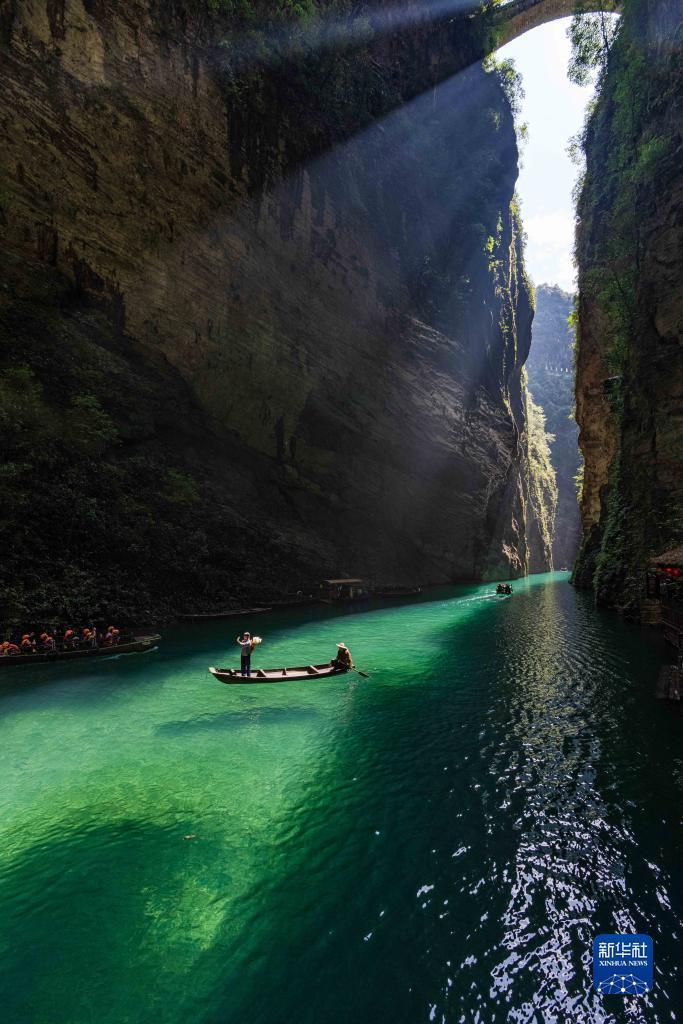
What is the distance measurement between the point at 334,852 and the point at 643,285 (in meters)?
31.3

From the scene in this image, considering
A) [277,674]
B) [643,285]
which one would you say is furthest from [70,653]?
[643,285]

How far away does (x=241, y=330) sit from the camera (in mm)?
29469

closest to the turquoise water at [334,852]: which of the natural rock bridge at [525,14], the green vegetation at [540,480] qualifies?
the natural rock bridge at [525,14]

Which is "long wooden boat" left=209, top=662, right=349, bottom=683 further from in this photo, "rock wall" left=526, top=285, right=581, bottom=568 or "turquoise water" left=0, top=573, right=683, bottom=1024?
"rock wall" left=526, top=285, right=581, bottom=568

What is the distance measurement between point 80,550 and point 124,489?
13.7ft

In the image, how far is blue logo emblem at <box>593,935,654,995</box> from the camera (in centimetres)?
502

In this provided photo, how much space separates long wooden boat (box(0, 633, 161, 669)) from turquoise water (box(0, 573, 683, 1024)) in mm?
2824

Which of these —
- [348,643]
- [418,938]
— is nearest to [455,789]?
[418,938]

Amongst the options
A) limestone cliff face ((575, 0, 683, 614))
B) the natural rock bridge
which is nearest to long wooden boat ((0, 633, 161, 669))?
limestone cliff face ((575, 0, 683, 614))

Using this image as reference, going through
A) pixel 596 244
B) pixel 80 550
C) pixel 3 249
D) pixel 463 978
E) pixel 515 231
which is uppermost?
pixel 515 231

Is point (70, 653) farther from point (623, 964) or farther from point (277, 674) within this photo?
point (623, 964)

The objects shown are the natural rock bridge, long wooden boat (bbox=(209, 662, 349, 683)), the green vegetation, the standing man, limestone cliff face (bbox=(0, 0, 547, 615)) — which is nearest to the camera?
long wooden boat (bbox=(209, 662, 349, 683))

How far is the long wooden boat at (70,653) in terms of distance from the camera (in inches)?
675

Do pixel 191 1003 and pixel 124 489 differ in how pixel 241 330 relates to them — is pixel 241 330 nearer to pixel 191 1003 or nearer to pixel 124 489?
pixel 124 489
